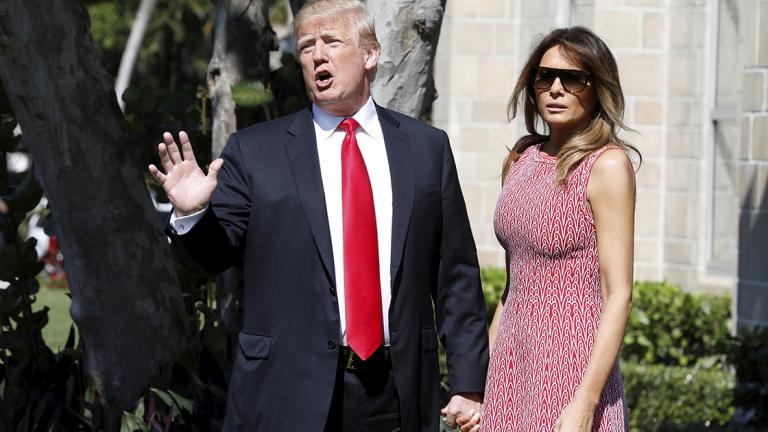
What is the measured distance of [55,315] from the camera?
14281mm

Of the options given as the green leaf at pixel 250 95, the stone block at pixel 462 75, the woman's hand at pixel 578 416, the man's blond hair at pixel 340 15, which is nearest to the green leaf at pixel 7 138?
the green leaf at pixel 250 95

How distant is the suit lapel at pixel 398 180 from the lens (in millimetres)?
3639

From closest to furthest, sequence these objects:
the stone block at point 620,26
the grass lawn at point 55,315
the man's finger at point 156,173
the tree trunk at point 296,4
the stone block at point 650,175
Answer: the man's finger at point 156,173
the tree trunk at point 296,4
the stone block at point 620,26
the stone block at point 650,175
the grass lawn at point 55,315

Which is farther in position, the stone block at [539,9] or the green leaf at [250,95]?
the stone block at [539,9]

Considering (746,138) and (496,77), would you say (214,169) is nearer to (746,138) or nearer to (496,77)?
(746,138)

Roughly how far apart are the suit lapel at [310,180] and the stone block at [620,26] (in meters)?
6.37

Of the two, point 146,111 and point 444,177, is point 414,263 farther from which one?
point 146,111

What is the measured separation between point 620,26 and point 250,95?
4.99 metres

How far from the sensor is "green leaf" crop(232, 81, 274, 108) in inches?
213

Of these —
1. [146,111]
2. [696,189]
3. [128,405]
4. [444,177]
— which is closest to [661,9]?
[696,189]

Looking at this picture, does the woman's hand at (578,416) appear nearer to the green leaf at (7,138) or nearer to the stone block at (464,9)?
the green leaf at (7,138)

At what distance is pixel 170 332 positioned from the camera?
17.9 feet

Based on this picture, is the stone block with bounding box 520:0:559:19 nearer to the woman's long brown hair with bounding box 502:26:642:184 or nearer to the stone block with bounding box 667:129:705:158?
the stone block with bounding box 667:129:705:158

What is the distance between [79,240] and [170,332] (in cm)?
56
